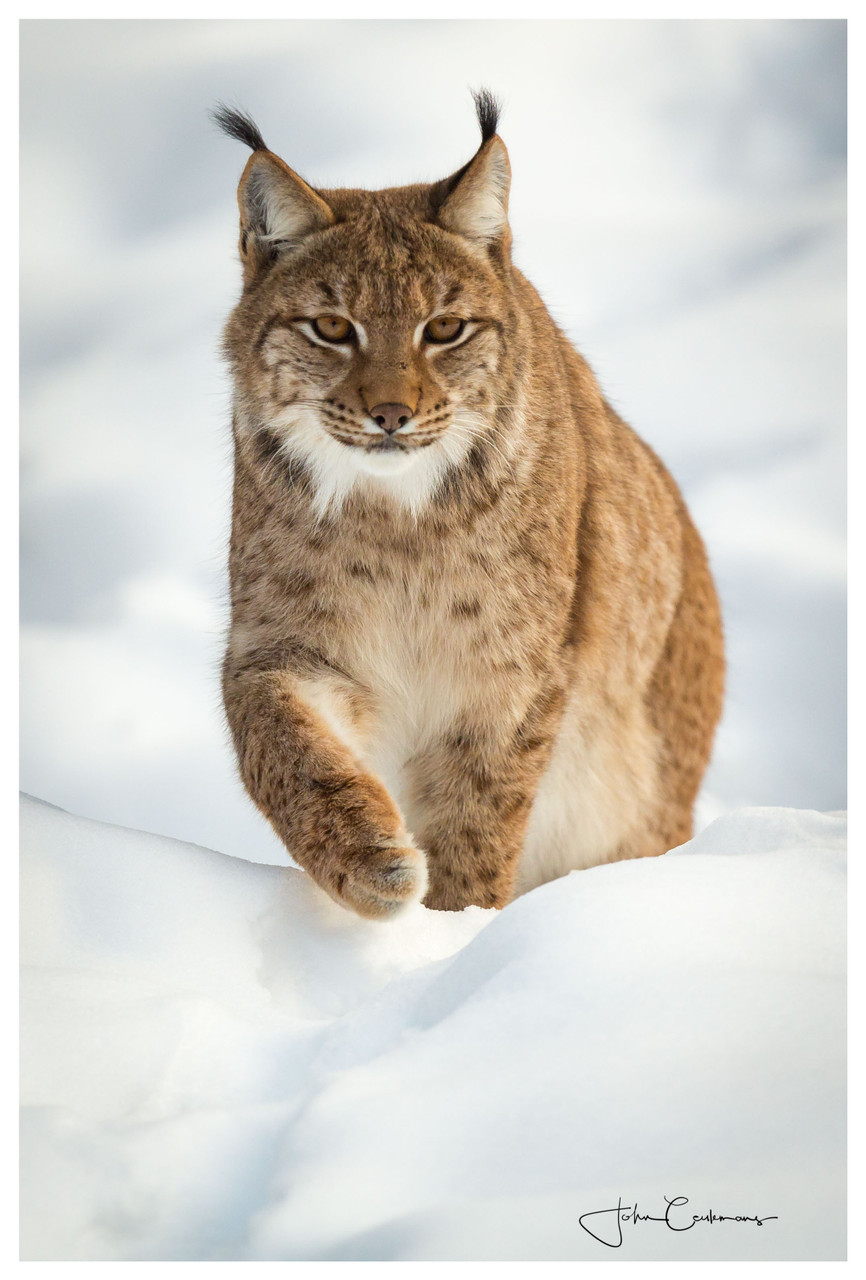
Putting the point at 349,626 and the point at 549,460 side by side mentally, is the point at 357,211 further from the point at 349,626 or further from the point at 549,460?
the point at 349,626

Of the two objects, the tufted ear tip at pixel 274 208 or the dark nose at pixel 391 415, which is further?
the tufted ear tip at pixel 274 208

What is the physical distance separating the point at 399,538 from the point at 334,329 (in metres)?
0.57

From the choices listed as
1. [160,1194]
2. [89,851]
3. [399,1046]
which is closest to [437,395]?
[89,851]

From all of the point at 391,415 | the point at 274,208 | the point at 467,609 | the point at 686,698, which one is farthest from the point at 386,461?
the point at 686,698

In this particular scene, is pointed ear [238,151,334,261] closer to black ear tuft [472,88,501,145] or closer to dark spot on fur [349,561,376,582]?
black ear tuft [472,88,501,145]

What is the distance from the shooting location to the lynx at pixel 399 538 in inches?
124

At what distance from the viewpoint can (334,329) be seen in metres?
3.21

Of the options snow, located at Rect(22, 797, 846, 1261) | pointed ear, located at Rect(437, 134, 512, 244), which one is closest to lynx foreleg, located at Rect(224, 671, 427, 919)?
snow, located at Rect(22, 797, 846, 1261)

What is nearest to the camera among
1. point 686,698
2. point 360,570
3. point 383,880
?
point 383,880

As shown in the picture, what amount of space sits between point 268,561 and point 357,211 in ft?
3.12
